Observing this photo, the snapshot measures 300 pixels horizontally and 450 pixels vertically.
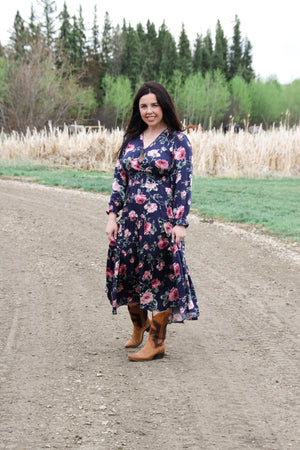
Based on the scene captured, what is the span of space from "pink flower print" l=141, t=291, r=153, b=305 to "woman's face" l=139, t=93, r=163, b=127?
3.53 ft

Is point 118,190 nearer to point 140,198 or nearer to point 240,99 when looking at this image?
point 140,198

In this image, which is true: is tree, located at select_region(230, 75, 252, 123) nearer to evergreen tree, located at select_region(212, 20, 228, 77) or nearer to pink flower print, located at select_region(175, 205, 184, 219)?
evergreen tree, located at select_region(212, 20, 228, 77)

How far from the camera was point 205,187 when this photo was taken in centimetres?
1345

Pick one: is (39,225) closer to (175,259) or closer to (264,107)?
(175,259)

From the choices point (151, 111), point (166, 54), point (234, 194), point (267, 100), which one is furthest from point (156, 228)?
point (267, 100)

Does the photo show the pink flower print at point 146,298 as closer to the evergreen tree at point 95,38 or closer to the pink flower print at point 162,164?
the pink flower print at point 162,164

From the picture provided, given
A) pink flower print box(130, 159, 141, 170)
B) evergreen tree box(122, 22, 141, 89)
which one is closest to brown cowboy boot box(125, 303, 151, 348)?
pink flower print box(130, 159, 141, 170)

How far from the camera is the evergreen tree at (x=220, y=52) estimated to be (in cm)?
6888

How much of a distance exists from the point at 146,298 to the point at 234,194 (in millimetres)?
9256

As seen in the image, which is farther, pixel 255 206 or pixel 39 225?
pixel 255 206

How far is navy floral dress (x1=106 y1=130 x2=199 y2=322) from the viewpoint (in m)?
3.70

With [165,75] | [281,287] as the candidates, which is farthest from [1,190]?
[165,75]

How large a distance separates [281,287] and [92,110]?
52.7 meters

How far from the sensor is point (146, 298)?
3799 mm
